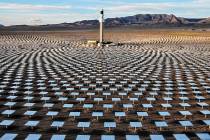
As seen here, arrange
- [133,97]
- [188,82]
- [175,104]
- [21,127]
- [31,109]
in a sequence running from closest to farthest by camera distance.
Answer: [21,127] < [31,109] < [175,104] < [133,97] < [188,82]

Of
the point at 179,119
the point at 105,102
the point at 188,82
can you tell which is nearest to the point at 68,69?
the point at 188,82

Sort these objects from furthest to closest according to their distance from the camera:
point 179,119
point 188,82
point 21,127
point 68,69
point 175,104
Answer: point 68,69
point 188,82
point 175,104
point 179,119
point 21,127

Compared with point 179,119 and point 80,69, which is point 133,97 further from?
point 80,69

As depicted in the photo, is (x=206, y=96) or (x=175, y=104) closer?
(x=175, y=104)

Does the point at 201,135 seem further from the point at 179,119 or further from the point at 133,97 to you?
the point at 133,97

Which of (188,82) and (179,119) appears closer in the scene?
(179,119)

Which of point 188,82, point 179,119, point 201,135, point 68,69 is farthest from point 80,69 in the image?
point 201,135

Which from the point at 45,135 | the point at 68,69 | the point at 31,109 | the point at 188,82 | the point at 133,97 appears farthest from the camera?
the point at 68,69

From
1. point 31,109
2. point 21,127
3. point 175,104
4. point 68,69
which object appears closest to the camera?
point 21,127
